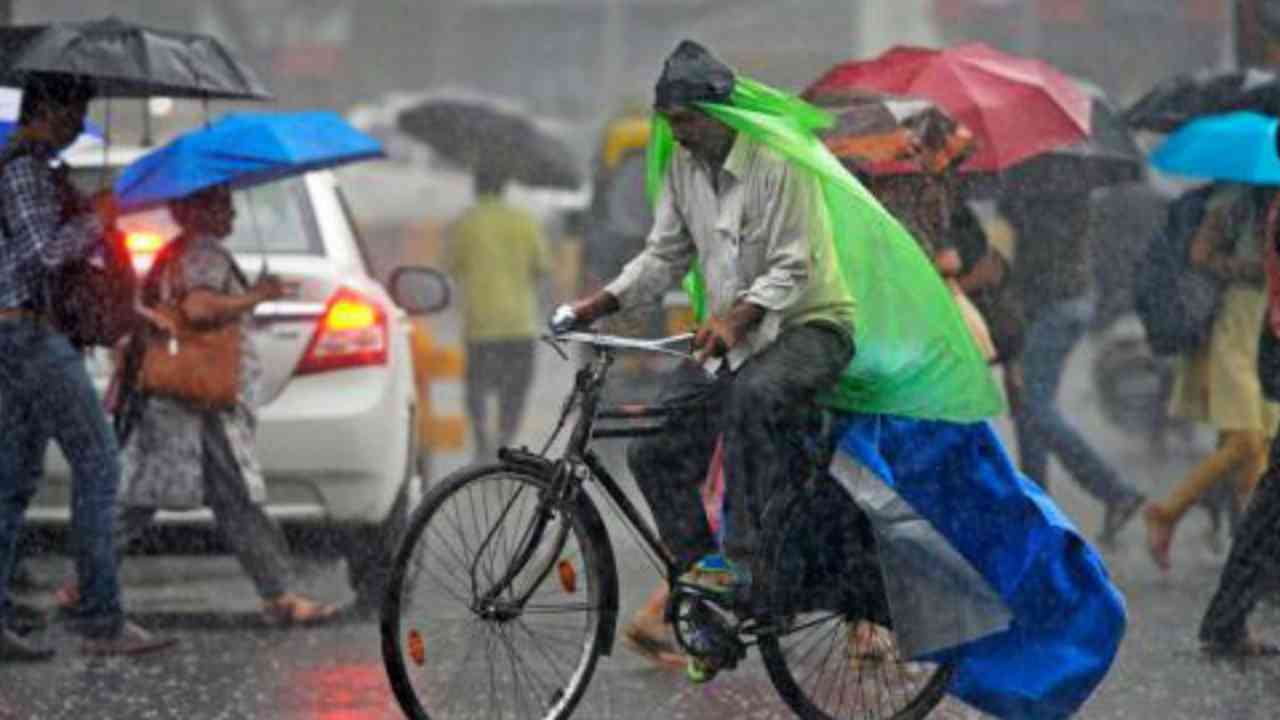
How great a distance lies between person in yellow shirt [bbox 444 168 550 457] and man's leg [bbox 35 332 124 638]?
281 inches

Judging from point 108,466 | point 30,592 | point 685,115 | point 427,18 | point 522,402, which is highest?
point 685,115

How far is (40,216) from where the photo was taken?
29.0 feet

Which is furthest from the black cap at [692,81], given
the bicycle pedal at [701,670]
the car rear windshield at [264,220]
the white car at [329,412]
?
the car rear windshield at [264,220]

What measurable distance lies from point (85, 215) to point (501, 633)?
98.2 inches

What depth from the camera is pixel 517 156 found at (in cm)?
1756

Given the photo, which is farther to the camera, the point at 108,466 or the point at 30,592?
the point at 30,592

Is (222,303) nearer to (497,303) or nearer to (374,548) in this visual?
(374,548)

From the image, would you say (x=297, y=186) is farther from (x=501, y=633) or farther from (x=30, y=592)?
(x=501, y=633)

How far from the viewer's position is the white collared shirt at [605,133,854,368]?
739 cm

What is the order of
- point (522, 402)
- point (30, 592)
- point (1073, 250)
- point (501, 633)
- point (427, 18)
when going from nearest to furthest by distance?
point (501, 633)
point (30, 592)
point (1073, 250)
point (522, 402)
point (427, 18)

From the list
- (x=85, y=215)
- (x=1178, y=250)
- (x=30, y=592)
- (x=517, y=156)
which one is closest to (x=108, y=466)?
(x=85, y=215)

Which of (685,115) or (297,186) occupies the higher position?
(685,115)

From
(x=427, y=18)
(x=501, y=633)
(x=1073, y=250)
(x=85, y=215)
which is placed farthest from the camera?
(x=427, y=18)

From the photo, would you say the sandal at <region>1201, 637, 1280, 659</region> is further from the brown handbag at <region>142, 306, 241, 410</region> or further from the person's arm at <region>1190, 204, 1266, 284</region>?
the brown handbag at <region>142, 306, 241, 410</region>
